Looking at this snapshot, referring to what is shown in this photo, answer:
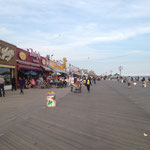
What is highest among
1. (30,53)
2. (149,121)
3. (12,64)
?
(30,53)

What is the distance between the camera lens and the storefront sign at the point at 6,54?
1685cm

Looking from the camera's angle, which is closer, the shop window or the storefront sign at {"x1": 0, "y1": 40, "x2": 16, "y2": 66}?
the storefront sign at {"x1": 0, "y1": 40, "x2": 16, "y2": 66}

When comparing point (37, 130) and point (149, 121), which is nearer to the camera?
point (37, 130)

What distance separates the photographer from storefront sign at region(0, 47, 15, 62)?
55.3 feet

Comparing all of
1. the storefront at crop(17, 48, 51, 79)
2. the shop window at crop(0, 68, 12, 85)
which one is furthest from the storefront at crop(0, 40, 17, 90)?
the storefront at crop(17, 48, 51, 79)

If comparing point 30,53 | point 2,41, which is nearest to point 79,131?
point 2,41

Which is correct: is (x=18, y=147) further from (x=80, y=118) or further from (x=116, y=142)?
(x=80, y=118)

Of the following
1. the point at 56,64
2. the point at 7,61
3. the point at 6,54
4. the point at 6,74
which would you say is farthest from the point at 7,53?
the point at 56,64

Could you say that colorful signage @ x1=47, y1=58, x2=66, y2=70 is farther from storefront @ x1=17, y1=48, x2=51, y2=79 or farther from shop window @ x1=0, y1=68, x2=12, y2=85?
shop window @ x1=0, y1=68, x2=12, y2=85

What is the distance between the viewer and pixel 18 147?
359cm

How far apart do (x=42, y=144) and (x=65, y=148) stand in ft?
2.02

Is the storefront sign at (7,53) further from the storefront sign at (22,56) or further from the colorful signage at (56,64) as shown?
the colorful signage at (56,64)

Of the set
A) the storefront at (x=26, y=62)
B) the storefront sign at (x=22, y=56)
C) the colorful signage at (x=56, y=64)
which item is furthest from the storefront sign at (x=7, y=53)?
the colorful signage at (x=56, y=64)

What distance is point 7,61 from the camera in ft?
58.2
